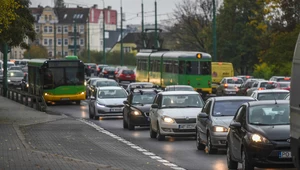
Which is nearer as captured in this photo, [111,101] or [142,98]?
[142,98]

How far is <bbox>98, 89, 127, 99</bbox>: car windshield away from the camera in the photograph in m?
44.5

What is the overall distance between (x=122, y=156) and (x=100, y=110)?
2034 centimetres

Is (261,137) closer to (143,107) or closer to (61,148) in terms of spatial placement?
(61,148)

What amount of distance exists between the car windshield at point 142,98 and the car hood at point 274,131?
691 inches

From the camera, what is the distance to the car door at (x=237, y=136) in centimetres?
1894

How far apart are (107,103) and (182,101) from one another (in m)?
13.7

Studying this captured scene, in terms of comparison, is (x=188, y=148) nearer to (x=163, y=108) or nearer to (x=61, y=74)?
(x=163, y=108)

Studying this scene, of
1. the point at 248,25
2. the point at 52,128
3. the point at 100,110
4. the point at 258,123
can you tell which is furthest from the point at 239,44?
the point at 258,123

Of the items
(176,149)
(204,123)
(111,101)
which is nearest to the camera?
(204,123)

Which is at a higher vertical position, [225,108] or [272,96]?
[225,108]

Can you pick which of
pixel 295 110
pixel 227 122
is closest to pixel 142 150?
pixel 227 122

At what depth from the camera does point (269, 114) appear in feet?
63.2

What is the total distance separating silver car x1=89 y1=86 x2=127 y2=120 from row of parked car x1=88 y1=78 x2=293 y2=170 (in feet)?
18.9

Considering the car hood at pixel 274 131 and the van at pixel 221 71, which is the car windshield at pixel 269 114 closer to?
the car hood at pixel 274 131
